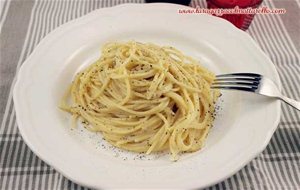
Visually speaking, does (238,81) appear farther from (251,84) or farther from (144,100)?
(144,100)

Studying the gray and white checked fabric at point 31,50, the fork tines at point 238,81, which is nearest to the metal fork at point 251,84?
the fork tines at point 238,81

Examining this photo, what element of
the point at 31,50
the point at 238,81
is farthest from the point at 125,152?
the point at 31,50

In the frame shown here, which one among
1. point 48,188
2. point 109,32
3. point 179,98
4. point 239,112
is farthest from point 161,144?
point 109,32

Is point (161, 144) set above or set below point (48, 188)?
above

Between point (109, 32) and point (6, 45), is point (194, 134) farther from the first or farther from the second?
point (6, 45)

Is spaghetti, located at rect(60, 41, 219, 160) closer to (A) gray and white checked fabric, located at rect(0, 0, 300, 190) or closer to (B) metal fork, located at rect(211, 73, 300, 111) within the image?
(B) metal fork, located at rect(211, 73, 300, 111)

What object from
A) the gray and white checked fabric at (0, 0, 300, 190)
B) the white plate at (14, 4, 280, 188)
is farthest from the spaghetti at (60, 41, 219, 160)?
the gray and white checked fabric at (0, 0, 300, 190)

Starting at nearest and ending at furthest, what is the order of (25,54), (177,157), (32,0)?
(177,157) < (25,54) < (32,0)
